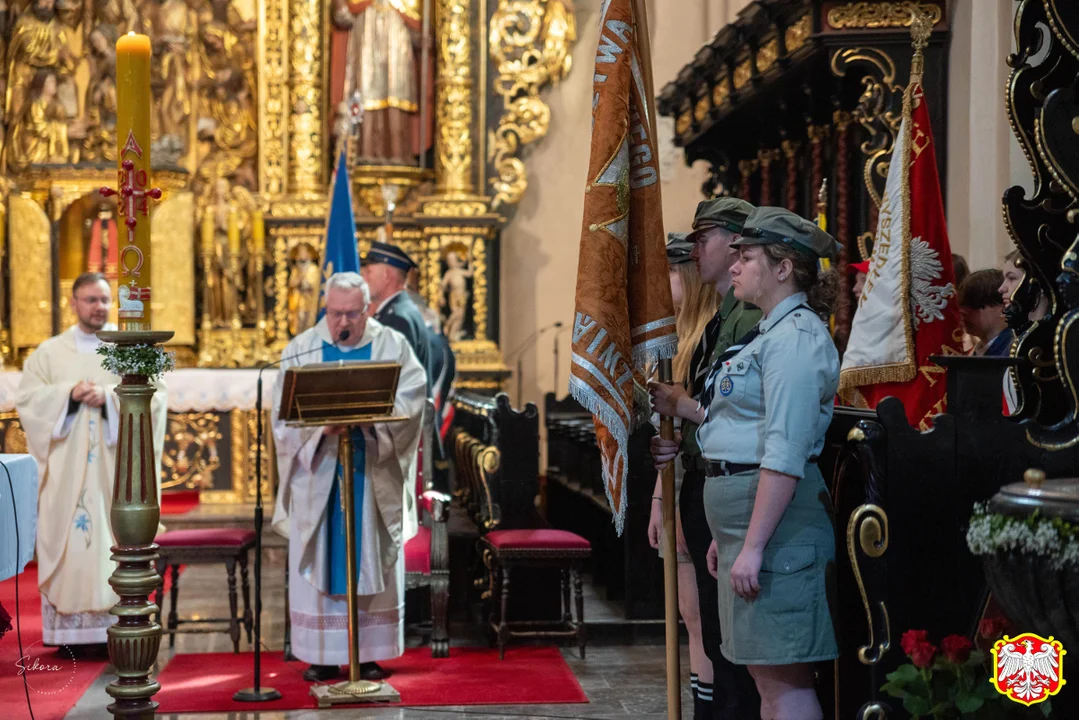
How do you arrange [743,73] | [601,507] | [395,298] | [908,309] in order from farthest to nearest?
[743,73] → [601,507] → [395,298] → [908,309]

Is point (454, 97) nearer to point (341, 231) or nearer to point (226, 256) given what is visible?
point (226, 256)

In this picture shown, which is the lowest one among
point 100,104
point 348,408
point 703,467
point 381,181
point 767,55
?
point 703,467

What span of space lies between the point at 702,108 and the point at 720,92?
549mm

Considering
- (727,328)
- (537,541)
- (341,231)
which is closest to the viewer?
(727,328)

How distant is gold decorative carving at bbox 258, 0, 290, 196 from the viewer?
11.4m

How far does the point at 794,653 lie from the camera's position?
11.1ft

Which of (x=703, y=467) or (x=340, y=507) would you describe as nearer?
(x=703, y=467)

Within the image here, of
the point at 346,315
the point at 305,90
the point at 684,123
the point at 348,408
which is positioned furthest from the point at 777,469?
the point at 305,90

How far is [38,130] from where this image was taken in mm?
11117

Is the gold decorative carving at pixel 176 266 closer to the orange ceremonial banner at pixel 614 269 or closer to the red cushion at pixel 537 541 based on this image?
the red cushion at pixel 537 541

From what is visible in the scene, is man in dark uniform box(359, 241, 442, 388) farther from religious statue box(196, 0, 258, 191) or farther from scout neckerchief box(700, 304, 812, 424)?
religious statue box(196, 0, 258, 191)

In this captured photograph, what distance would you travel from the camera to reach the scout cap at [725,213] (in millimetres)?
3918

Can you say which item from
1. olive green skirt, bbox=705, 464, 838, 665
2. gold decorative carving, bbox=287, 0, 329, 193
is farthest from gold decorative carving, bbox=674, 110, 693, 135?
olive green skirt, bbox=705, 464, 838, 665

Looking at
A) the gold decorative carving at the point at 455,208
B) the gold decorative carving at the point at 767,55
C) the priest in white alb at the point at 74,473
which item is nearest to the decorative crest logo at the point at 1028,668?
the priest in white alb at the point at 74,473
